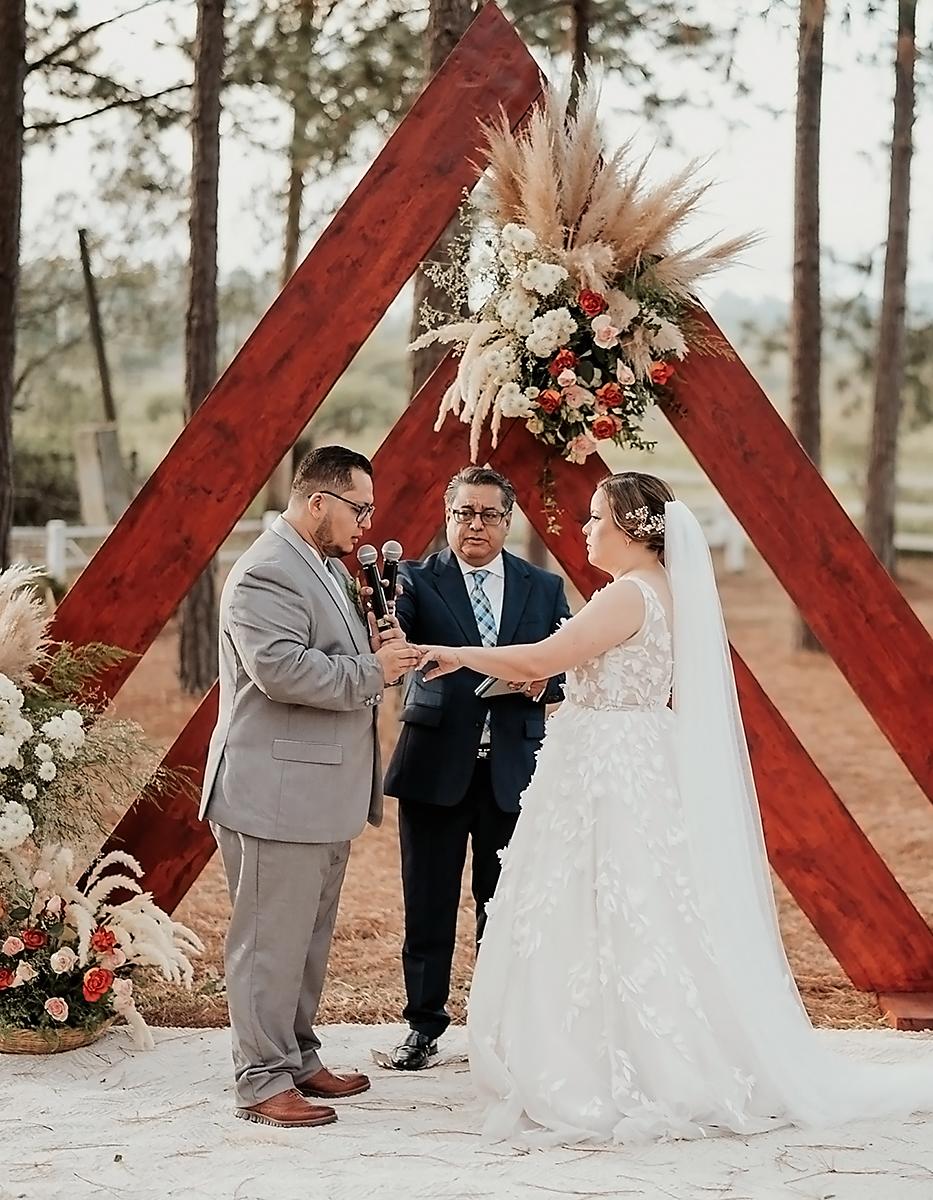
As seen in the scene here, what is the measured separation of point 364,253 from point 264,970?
2.51m

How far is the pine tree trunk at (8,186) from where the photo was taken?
7832mm

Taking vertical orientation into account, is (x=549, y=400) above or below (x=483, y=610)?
above

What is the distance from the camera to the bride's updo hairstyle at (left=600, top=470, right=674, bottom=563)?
4227mm

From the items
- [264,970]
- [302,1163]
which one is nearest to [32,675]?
[264,970]

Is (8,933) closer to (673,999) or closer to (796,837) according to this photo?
(673,999)

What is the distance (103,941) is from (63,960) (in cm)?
14

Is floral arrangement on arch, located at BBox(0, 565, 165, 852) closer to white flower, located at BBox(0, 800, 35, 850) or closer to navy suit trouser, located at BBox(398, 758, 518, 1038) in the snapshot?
white flower, located at BBox(0, 800, 35, 850)

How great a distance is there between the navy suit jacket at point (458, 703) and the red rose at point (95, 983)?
1.06 metres

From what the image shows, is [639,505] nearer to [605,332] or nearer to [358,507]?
[358,507]

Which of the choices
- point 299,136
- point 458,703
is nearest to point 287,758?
point 458,703

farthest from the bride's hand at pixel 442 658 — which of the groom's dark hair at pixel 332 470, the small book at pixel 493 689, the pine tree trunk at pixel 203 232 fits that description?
the pine tree trunk at pixel 203 232

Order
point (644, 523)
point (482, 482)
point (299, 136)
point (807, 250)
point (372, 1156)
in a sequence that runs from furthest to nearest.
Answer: point (299, 136) → point (807, 250) → point (482, 482) → point (644, 523) → point (372, 1156)

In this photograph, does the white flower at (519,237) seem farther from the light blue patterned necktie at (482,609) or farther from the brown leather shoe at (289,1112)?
the brown leather shoe at (289,1112)

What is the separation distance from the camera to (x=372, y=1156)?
3.82 metres
